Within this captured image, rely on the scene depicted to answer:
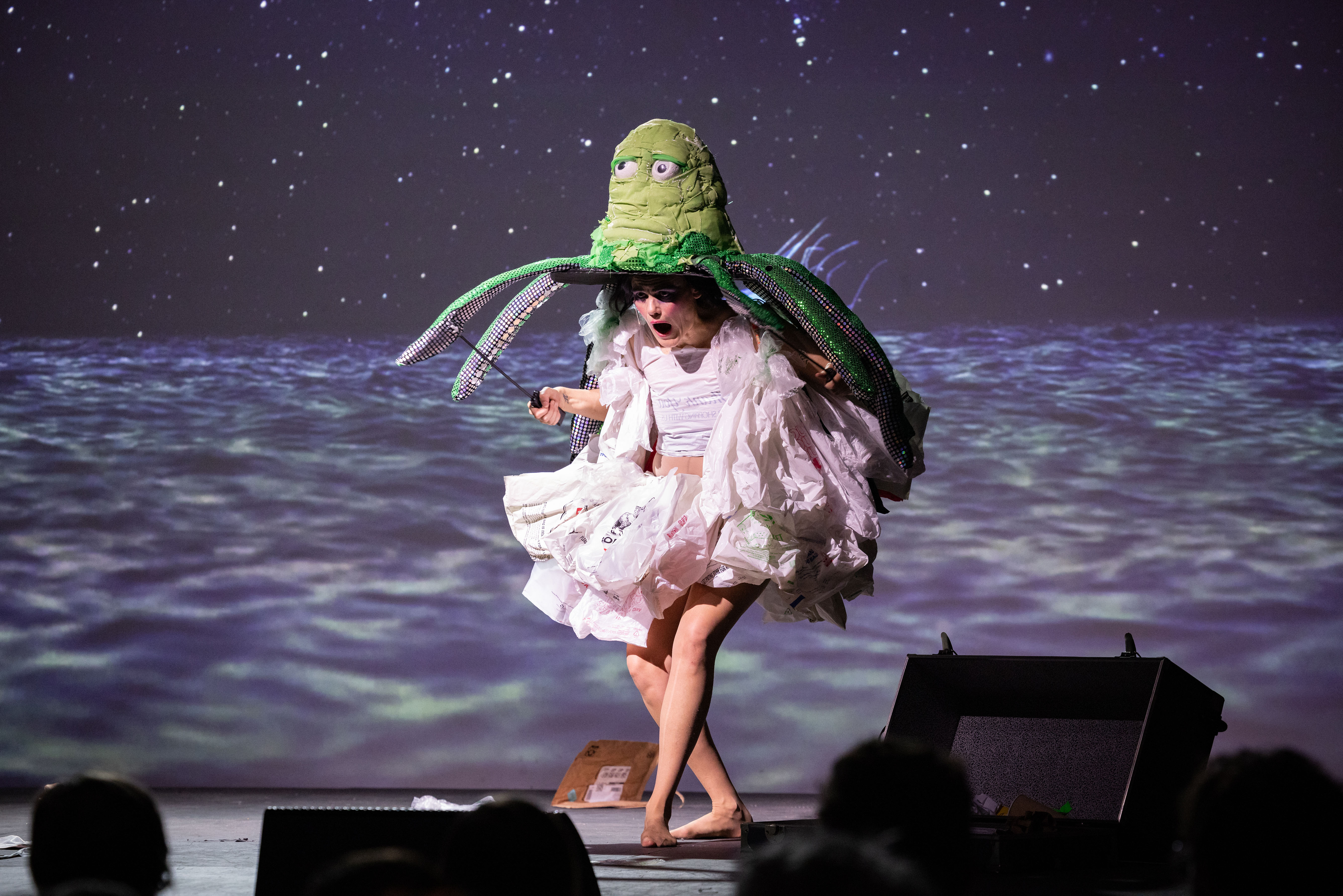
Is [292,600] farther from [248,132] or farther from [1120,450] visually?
[1120,450]

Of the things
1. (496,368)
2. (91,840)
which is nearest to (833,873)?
(91,840)

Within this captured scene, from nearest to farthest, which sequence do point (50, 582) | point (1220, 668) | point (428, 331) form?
point (428, 331), point (1220, 668), point (50, 582)

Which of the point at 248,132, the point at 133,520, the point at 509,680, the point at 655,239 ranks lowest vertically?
the point at 509,680

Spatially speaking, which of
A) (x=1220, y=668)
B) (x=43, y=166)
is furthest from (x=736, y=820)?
(x=43, y=166)

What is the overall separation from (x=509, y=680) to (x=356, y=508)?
2.92ft

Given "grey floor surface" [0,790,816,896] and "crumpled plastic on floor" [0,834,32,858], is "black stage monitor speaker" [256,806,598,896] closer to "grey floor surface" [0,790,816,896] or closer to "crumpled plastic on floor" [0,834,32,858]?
"grey floor surface" [0,790,816,896]

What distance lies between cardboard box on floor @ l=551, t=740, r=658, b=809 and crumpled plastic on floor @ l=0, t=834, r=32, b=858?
1.28m

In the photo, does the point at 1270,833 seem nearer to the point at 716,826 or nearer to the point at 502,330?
the point at 716,826

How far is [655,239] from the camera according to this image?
3.19 metres

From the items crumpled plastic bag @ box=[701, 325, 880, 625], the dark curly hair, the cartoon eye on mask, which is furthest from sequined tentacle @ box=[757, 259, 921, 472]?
the cartoon eye on mask

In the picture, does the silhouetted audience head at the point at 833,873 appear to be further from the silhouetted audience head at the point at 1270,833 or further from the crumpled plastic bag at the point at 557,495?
the crumpled plastic bag at the point at 557,495

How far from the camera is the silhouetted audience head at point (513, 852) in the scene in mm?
1295

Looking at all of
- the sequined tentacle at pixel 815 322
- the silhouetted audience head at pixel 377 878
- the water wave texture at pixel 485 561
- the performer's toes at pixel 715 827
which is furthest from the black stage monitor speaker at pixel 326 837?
the water wave texture at pixel 485 561

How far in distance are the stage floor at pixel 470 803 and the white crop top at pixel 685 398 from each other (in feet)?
3.14
